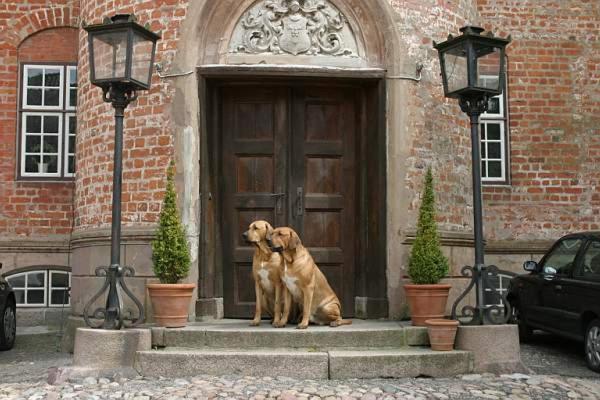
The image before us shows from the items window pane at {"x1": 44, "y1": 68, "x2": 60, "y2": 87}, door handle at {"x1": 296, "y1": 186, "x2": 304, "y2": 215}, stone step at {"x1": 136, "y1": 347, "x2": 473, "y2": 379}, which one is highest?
window pane at {"x1": 44, "y1": 68, "x2": 60, "y2": 87}

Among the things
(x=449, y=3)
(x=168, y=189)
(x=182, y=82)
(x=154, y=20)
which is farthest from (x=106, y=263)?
(x=449, y=3)

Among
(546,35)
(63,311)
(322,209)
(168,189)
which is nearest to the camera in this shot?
(168,189)

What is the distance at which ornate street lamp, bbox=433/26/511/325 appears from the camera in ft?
24.6

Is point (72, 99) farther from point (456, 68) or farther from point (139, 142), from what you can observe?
point (456, 68)

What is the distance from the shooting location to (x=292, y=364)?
23.1 feet

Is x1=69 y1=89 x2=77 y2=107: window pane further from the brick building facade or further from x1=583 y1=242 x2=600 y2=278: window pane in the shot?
x1=583 y1=242 x2=600 y2=278: window pane

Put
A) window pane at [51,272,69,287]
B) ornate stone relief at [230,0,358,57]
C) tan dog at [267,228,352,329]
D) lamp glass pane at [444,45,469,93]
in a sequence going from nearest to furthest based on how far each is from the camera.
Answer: lamp glass pane at [444,45,469,93] → tan dog at [267,228,352,329] → ornate stone relief at [230,0,358,57] → window pane at [51,272,69,287]

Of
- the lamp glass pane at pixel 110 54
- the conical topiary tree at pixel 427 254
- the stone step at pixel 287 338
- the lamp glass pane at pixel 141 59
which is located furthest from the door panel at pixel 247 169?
the lamp glass pane at pixel 110 54

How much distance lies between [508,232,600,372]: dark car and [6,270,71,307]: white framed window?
6.94 m

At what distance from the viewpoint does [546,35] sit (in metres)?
12.6

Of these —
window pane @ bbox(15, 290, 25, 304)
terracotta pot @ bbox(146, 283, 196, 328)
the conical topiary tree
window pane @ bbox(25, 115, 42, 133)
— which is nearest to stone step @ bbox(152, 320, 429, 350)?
terracotta pot @ bbox(146, 283, 196, 328)

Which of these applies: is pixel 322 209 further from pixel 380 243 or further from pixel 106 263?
pixel 106 263

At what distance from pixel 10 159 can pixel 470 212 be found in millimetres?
7208

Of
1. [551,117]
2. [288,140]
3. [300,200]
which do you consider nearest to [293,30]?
[288,140]
